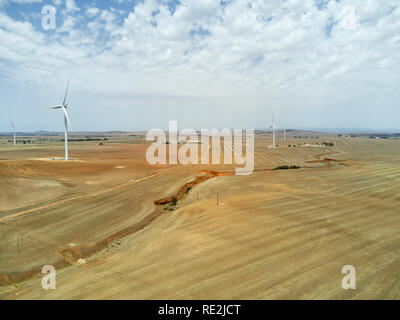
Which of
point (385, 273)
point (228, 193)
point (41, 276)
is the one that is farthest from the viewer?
point (228, 193)

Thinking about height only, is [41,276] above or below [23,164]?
below

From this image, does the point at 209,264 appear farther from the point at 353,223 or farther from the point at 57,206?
the point at 57,206

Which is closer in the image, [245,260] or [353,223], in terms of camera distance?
[245,260]

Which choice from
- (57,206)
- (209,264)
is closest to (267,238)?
(209,264)

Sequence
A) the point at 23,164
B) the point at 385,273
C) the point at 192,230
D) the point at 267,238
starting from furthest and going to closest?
the point at 23,164, the point at 192,230, the point at 267,238, the point at 385,273

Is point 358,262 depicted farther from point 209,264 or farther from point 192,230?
point 192,230

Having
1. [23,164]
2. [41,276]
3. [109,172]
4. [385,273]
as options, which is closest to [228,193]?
[385,273]
